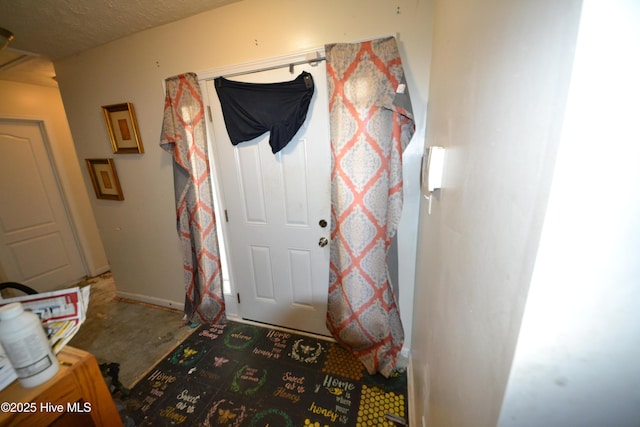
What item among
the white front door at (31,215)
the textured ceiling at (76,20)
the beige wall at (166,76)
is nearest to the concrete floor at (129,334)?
the beige wall at (166,76)

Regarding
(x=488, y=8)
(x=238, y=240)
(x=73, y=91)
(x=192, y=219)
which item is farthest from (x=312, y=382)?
(x=73, y=91)

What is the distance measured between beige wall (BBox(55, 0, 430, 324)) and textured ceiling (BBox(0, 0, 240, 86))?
7 cm

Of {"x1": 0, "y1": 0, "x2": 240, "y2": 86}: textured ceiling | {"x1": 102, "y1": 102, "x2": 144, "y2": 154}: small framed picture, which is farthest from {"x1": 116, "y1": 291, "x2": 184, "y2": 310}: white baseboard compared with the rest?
{"x1": 0, "y1": 0, "x2": 240, "y2": 86}: textured ceiling

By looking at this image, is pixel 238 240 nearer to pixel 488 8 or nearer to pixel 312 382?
pixel 312 382

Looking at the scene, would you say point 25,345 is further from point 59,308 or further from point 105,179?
point 105,179

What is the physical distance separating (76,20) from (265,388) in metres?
2.66

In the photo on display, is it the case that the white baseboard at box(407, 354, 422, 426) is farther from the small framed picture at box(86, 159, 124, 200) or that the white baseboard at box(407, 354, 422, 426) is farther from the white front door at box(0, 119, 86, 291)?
the white front door at box(0, 119, 86, 291)

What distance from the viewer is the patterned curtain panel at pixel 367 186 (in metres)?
1.18

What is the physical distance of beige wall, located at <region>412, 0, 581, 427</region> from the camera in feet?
0.86

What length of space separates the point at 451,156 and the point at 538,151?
0.43 metres

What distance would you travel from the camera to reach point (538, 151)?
10.7 inches

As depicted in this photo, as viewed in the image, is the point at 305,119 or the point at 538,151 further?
the point at 305,119

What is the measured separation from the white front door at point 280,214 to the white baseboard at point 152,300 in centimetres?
77

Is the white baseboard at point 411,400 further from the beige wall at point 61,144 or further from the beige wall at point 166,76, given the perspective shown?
the beige wall at point 61,144
